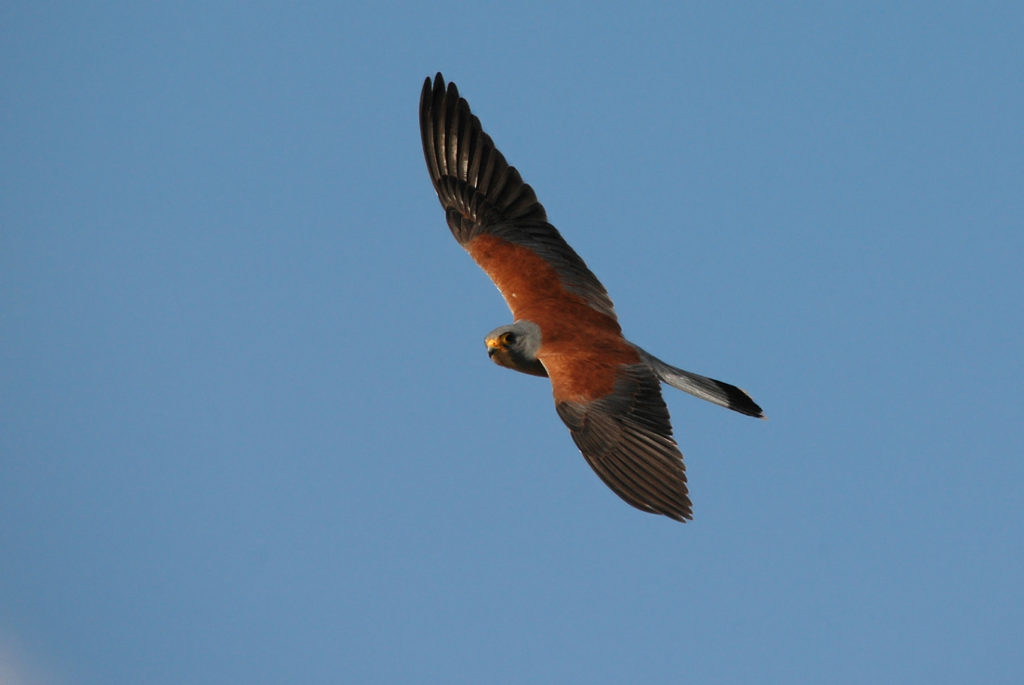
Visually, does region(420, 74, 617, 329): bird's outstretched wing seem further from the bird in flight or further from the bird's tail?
the bird's tail

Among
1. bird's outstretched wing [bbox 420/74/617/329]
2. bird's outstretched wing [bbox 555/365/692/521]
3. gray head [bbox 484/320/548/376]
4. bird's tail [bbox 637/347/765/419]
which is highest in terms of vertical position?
bird's outstretched wing [bbox 420/74/617/329]

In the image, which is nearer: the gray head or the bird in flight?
the bird in flight

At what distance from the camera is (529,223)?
1095 cm

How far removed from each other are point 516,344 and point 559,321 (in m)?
0.52

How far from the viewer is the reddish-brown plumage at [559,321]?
9.27 m

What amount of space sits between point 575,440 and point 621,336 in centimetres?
141

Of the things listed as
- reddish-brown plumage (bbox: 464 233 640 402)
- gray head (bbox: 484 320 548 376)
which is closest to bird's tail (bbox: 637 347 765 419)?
reddish-brown plumage (bbox: 464 233 640 402)

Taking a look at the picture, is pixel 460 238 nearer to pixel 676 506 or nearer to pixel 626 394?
pixel 626 394

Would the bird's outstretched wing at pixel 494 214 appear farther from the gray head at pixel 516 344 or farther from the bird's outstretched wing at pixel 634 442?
the bird's outstretched wing at pixel 634 442

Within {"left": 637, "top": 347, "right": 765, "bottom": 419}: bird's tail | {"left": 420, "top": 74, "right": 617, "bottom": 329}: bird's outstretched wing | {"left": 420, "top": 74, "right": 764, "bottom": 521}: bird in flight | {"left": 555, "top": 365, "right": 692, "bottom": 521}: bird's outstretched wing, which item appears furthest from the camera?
{"left": 420, "top": 74, "right": 617, "bottom": 329}: bird's outstretched wing

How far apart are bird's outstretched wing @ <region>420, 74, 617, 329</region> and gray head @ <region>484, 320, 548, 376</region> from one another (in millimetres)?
655

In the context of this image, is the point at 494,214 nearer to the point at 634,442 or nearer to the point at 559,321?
the point at 559,321

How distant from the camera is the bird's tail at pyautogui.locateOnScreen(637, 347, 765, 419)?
9609 millimetres

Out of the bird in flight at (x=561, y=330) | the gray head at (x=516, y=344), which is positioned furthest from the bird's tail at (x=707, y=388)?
the gray head at (x=516, y=344)
